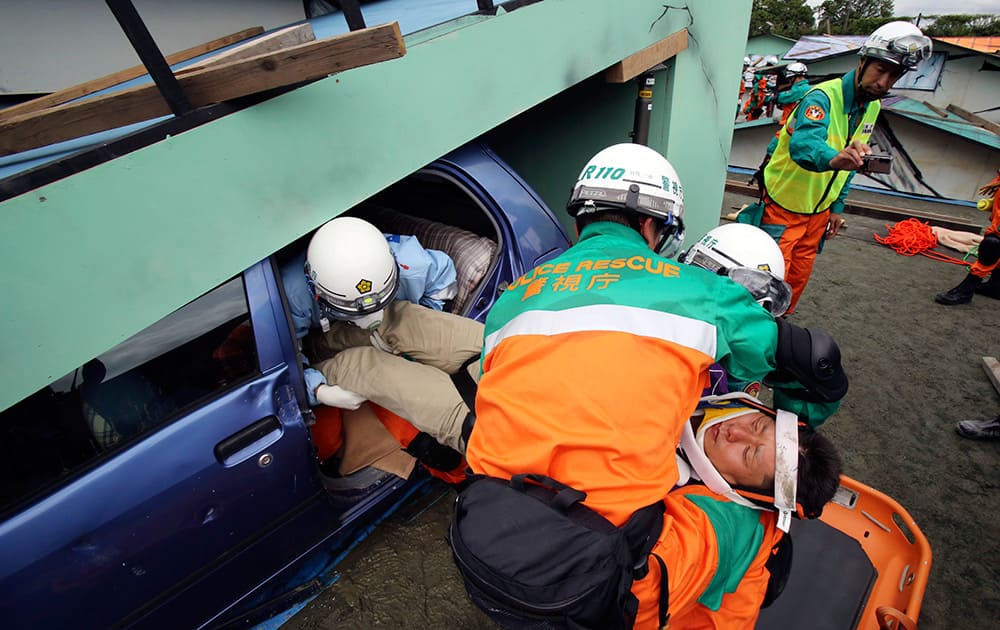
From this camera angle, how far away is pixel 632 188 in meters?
1.68

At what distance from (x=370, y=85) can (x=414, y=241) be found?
87 cm

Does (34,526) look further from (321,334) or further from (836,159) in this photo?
(836,159)

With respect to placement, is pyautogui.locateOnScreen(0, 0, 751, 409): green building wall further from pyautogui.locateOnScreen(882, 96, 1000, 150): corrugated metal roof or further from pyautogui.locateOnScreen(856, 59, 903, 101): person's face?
pyautogui.locateOnScreen(882, 96, 1000, 150): corrugated metal roof

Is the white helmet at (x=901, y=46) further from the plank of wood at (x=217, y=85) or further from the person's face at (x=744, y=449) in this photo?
the plank of wood at (x=217, y=85)

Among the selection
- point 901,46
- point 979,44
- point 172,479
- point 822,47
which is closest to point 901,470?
point 901,46

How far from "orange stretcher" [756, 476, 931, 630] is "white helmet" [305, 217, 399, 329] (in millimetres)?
2059

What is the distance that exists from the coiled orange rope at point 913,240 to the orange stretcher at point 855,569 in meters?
4.58

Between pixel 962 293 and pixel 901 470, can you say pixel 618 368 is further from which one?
pixel 962 293

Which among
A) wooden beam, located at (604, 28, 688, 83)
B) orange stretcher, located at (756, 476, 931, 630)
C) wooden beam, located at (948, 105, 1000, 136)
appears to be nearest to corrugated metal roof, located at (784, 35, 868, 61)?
wooden beam, located at (948, 105, 1000, 136)

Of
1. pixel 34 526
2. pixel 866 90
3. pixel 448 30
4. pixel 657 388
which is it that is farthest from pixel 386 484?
pixel 866 90

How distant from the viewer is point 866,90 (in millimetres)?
3070

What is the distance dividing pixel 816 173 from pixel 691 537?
3066 mm

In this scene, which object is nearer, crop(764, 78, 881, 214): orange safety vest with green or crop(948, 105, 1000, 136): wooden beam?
crop(764, 78, 881, 214): orange safety vest with green

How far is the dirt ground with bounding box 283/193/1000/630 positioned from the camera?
2.14 m
